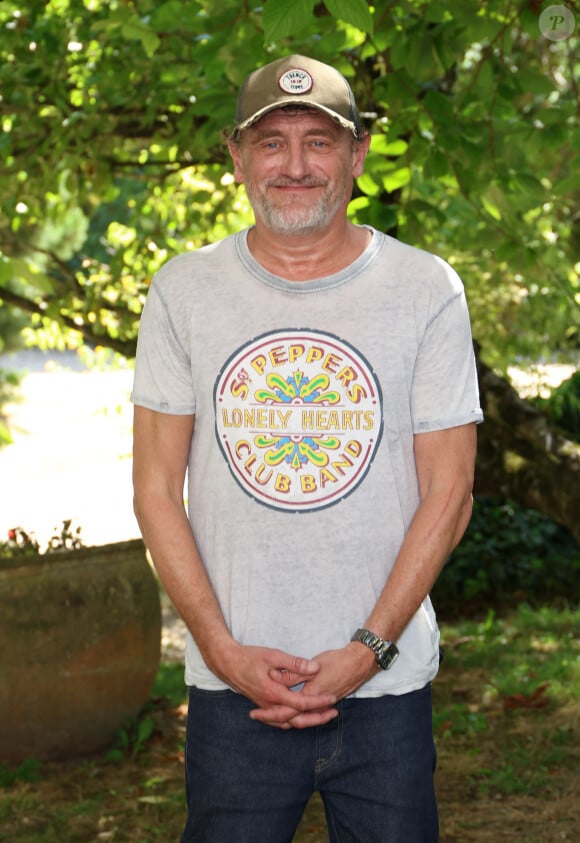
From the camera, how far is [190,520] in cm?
245

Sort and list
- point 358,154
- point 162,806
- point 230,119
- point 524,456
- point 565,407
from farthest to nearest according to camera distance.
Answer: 1. point 565,407
2. point 524,456
3. point 162,806
4. point 230,119
5. point 358,154

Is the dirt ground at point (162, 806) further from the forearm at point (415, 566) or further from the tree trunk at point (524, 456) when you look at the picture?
the forearm at point (415, 566)

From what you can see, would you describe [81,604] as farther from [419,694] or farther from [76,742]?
[419,694]

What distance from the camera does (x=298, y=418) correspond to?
233 centimetres

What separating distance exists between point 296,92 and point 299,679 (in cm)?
116

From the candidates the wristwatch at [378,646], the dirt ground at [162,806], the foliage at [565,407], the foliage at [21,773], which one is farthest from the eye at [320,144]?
the foliage at [565,407]

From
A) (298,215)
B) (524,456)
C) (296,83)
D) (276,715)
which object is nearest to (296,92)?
(296,83)

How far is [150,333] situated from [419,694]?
92 centimetres

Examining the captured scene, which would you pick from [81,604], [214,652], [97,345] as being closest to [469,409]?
[214,652]

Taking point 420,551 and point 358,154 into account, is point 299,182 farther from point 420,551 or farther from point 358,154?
point 420,551

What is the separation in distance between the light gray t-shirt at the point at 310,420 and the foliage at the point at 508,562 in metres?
5.91

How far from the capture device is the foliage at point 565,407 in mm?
8156

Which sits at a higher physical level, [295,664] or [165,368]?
[165,368]

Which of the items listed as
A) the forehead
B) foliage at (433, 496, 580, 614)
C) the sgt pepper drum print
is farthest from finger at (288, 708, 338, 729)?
foliage at (433, 496, 580, 614)
